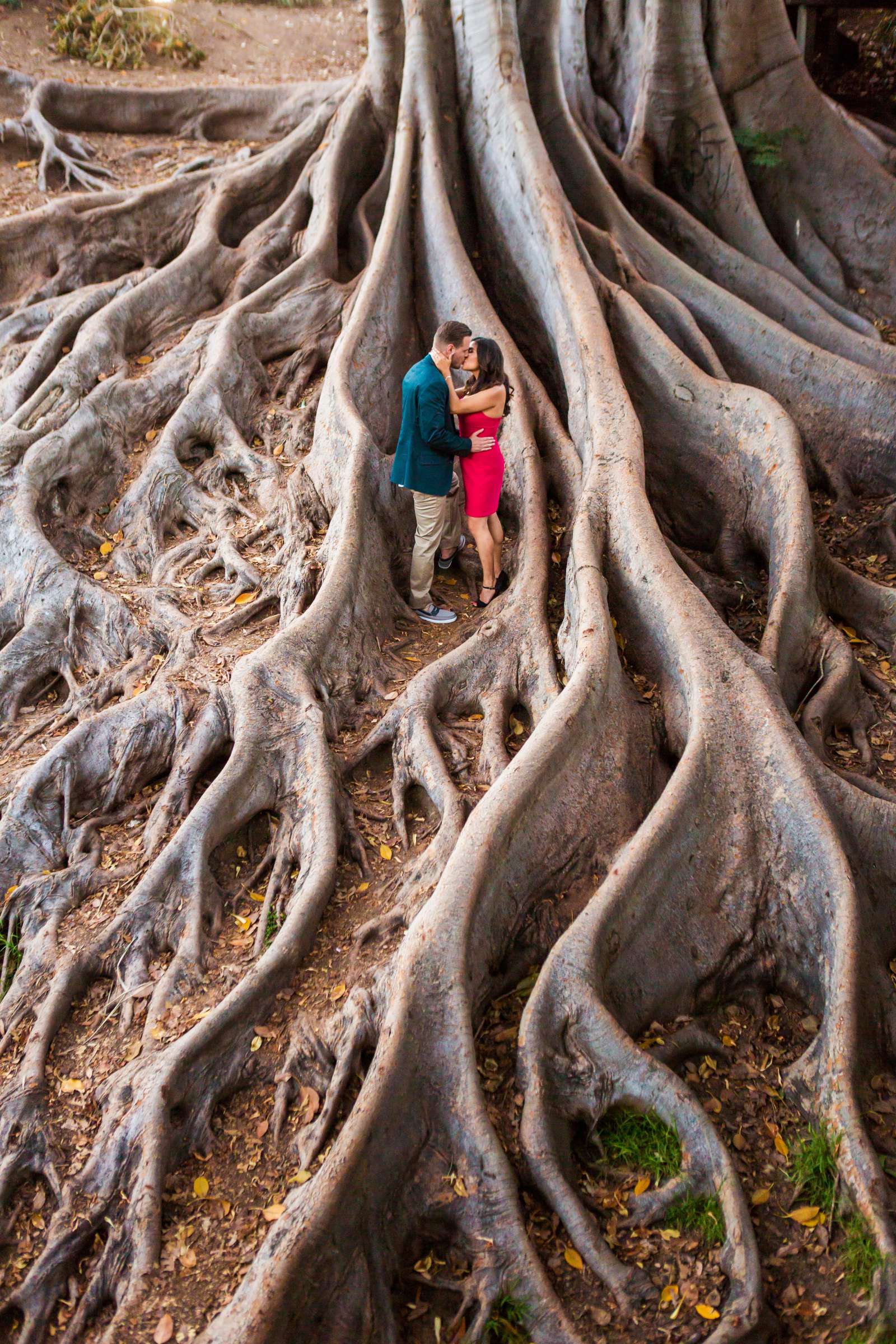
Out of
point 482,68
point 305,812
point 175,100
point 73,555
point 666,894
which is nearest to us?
point 666,894

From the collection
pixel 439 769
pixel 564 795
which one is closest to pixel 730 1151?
pixel 564 795

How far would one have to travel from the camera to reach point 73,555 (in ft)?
19.2

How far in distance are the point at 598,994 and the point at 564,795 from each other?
2.65 ft

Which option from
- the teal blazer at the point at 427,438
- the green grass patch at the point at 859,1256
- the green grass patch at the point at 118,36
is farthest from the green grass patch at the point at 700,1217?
the green grass patch at the point at 118,36

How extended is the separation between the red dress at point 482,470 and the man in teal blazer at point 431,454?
0.05 m

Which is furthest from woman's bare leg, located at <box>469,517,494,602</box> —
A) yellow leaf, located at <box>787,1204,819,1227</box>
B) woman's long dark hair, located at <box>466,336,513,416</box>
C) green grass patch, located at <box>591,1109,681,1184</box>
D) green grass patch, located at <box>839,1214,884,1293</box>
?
green grass patch, located at <box>839,1214,884,1293</box>

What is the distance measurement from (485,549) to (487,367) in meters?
0.93

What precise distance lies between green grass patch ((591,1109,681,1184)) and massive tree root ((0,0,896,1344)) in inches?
2.8

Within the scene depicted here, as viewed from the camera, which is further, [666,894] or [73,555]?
[73,555]

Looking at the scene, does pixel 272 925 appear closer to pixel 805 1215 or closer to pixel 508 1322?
pixel 508 1322

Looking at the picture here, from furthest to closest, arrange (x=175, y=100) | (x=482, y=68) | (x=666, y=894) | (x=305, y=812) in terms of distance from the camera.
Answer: (x=175, y=100) < (x=482, y=68) < (x=305, y=812) < (x=666, y=894)

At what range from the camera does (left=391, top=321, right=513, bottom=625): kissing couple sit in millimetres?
4676

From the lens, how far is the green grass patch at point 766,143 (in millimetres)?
7434

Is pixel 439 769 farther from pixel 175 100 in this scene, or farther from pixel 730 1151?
pixel 175 100
